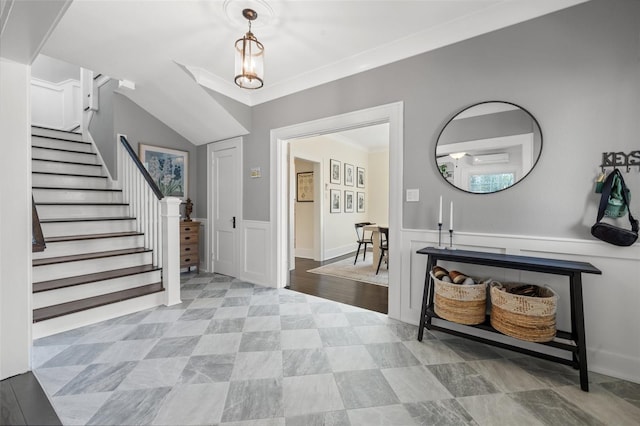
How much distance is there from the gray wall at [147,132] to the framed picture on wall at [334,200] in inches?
107

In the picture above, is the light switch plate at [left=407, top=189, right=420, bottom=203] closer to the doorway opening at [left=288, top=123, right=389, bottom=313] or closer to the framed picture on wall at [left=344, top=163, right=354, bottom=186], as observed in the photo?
the doorway opening at [left=288, top=123, right=389, bottom=313]

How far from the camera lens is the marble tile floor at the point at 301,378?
1.46 m

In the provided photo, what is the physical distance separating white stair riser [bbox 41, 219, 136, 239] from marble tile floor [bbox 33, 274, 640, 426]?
1.42m

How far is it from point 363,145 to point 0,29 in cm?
619

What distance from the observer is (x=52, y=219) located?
10.2ft

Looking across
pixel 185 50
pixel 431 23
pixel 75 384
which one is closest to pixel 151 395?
pixel 75 384

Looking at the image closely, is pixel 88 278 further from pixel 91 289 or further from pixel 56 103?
pixel 56 103

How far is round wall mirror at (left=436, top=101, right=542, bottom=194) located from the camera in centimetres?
208

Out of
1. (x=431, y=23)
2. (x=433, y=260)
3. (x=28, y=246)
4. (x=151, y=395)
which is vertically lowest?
(x=151, y=395)

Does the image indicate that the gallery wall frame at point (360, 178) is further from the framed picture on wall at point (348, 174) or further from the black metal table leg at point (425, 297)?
Result: the black metal table leg at point (425, 297)

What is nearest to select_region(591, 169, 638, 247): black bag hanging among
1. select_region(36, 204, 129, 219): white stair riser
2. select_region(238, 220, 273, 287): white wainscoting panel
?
select_region(238, 220, 273, 287): white wainscoting panel

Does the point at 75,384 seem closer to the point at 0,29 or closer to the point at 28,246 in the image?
the point at 28,246

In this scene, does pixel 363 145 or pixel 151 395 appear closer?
pixel 151 395

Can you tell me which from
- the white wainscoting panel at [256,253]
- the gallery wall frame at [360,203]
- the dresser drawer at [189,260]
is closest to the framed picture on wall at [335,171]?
the gallery wall frame at [360,203]
